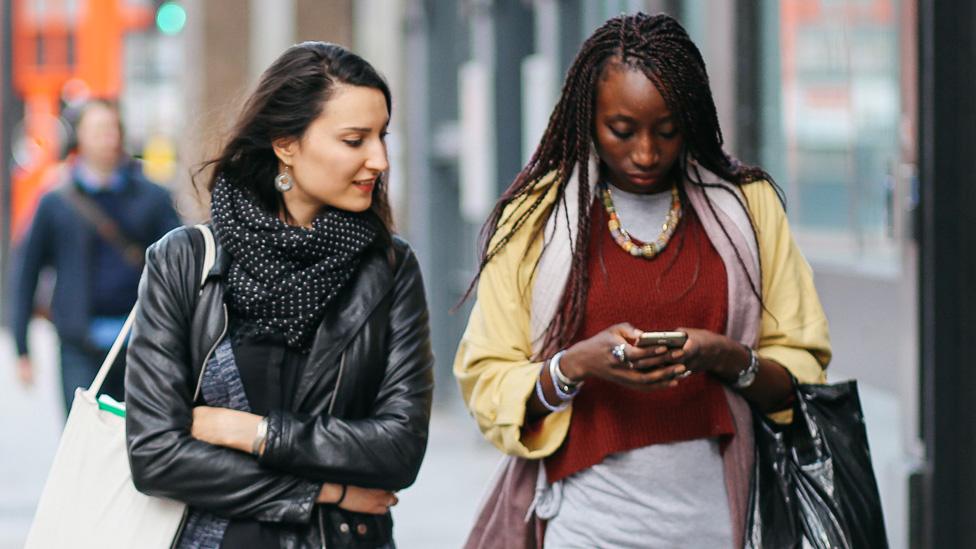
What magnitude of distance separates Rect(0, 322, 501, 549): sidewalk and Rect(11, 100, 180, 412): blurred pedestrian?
4.47ft

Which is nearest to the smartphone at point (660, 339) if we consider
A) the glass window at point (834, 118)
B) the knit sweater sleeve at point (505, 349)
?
the knit sweater sleeve at point (505, 349)

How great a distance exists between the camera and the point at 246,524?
3.23 metres

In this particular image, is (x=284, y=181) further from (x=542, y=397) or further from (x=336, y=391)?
(x=542, y=397)

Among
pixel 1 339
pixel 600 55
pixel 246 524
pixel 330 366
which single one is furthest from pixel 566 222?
pixel 1 339

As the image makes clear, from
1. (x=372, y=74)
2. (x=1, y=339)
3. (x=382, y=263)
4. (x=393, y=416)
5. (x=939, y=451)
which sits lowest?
(x=1, y=339)

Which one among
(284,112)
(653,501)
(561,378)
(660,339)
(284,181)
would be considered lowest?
(653,501)

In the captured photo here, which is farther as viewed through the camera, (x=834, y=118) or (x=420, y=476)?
(x=420, y=476)

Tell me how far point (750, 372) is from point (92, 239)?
4.28 meters

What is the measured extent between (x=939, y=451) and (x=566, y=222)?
94.1 inches

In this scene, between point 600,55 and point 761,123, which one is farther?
point 761,123

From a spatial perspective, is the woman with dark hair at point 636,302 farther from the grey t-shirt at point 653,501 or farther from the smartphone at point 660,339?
the smartphone at point 660,339

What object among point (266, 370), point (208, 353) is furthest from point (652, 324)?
point (208, 353)

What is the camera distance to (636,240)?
334 cm

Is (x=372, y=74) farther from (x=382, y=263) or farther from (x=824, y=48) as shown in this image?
(x=824, y=48)
